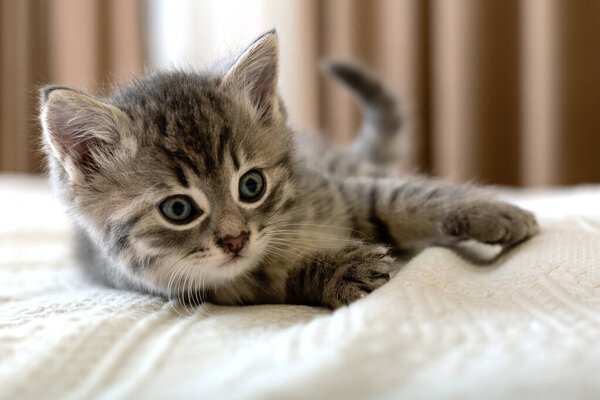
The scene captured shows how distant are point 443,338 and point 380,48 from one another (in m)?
2.51

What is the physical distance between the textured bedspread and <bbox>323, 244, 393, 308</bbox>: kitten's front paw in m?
0.04

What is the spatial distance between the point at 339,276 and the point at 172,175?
0.31 m

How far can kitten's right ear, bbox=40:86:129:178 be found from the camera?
3.05 ft

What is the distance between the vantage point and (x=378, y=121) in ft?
6.81

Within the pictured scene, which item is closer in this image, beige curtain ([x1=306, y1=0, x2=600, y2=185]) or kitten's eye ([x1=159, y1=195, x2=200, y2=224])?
kitten's eye ([x1=159, y1=195, x2=200, y2=224])

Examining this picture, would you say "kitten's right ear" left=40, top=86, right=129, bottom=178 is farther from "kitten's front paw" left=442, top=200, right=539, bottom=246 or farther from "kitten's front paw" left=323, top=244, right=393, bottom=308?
"kitten's front paw" left=442, top=200, right=539, bottom=246

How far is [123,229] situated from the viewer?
0.96 meters

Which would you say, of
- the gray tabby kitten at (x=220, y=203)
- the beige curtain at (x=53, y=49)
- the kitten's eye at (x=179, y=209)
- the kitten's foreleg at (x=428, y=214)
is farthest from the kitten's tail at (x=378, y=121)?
the beige curtain at (x=53, y=49)

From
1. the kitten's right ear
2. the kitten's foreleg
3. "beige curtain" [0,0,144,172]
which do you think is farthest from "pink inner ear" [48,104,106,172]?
"beige curtain" [0,0,144,172]

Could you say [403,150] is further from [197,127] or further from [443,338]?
[443,338]

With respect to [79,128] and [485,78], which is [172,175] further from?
[485,78]

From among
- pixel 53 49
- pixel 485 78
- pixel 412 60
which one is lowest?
pixel 485 78

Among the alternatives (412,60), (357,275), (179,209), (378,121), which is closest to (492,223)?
(357,275)

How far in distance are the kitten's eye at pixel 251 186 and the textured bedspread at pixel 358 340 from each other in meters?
0.19
